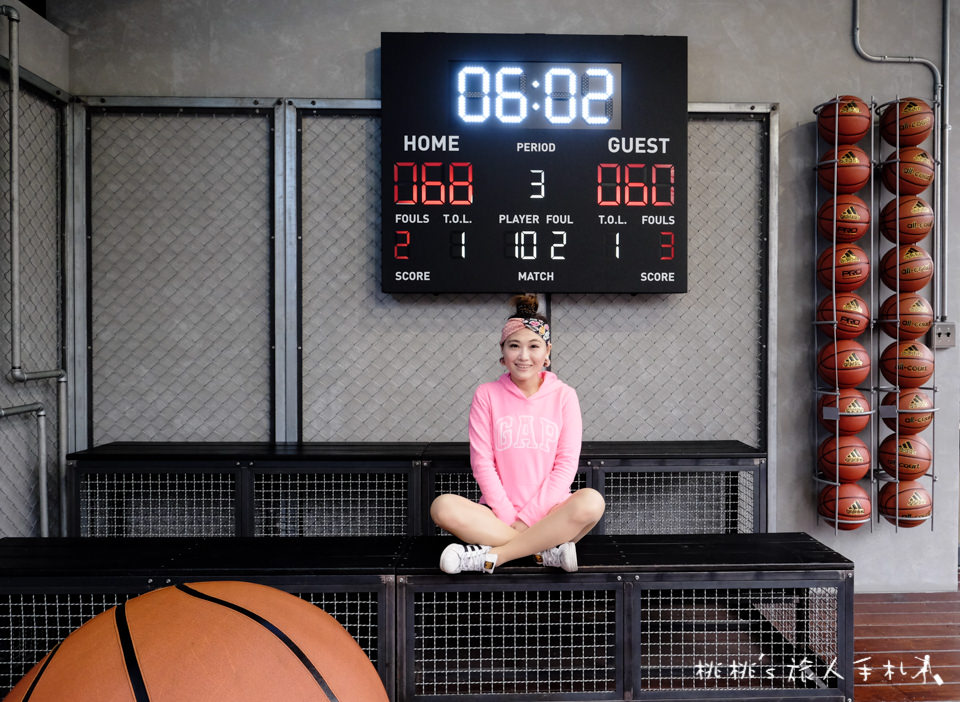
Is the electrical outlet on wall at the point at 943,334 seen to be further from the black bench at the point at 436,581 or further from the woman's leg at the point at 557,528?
the woman's leg at the point at 557,528

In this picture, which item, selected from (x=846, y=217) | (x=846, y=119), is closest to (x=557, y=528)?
(x=846, y=217)

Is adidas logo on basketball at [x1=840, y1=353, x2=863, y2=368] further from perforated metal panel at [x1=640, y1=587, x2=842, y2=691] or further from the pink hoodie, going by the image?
the pink hoodie

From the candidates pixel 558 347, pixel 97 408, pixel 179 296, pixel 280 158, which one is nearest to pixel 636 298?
pixel 558 347

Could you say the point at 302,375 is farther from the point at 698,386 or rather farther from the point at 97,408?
the point at 698,386

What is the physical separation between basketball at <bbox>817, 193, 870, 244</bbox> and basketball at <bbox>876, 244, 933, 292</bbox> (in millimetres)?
191

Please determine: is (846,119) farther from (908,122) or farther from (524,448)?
(524,448)

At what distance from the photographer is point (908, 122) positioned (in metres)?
3.07

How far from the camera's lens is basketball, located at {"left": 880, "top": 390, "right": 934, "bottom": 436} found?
302cm

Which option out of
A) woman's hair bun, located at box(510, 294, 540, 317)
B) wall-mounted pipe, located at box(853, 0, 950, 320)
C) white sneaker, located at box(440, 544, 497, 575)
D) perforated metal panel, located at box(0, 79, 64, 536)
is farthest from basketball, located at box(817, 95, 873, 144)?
perforated metal panel, located at box(0, 79, 64, 536)

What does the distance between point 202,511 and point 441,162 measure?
6.68 feet

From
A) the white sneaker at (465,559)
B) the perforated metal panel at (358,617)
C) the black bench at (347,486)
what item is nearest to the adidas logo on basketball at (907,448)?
the black bench at (347,486)

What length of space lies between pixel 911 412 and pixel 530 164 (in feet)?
7.04

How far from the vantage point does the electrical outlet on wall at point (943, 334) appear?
3.29 m

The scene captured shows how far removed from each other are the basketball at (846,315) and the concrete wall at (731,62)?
0.70 feet
